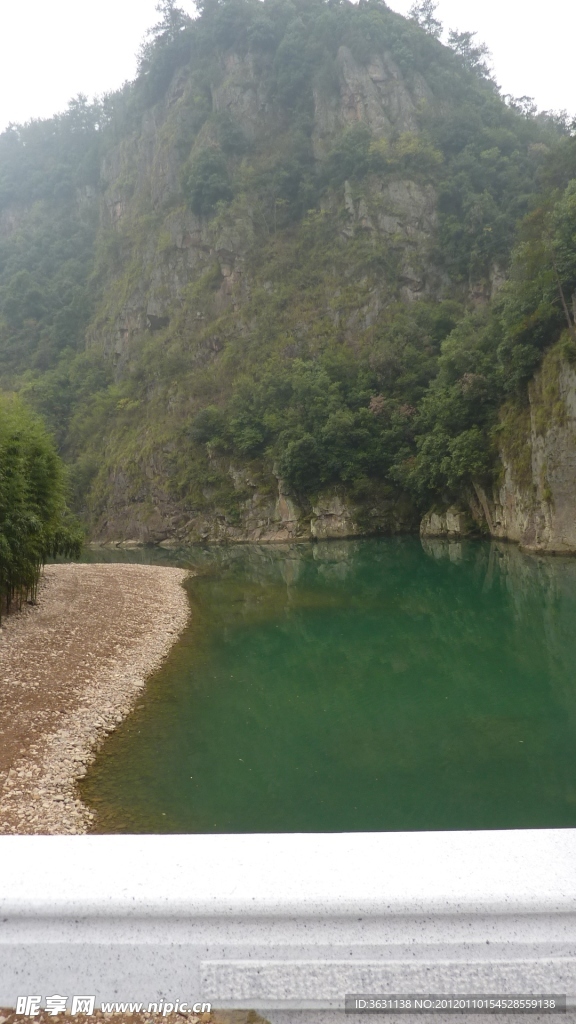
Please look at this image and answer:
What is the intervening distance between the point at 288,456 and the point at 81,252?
55.0 meters

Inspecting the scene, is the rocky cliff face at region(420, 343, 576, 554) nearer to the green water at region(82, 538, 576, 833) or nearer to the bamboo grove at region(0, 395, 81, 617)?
the green water at region(82, 538, 576, 833)

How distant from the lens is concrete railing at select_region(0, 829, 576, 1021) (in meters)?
2.12

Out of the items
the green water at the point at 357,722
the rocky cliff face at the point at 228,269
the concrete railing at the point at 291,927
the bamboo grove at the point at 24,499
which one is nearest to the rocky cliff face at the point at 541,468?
the green water at the point at 357,722

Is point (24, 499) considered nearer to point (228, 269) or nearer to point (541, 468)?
point (541, 468)

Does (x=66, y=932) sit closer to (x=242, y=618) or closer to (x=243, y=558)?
(x=242, y=618)

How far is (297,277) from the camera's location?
6031 centimetres

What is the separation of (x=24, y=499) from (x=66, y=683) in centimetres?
689

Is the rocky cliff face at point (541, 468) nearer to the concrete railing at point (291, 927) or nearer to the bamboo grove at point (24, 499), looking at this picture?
the bamboo grove at point (24, 499)

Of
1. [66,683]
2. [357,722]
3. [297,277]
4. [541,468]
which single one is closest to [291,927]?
[357,722]

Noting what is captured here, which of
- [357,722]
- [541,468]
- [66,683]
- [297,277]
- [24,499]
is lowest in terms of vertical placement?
[357,722]

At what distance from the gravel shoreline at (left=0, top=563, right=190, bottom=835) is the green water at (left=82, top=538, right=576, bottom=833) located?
38 cm

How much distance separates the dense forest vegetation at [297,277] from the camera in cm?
4828

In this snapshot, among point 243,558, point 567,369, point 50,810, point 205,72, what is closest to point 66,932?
point 50,810

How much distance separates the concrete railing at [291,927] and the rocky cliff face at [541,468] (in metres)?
30.3
